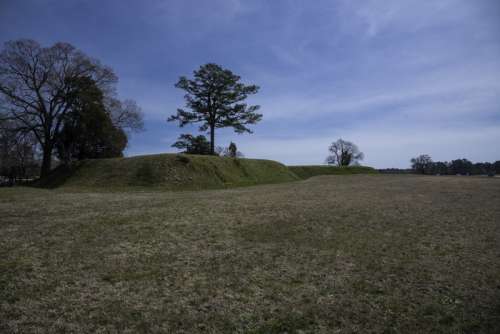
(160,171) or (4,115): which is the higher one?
(4,115)

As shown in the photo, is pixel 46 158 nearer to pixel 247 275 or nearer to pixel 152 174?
pixel 152 174

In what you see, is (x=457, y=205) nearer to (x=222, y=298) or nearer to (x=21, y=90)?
(x=222, y=298)

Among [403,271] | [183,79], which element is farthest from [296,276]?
[183,79]

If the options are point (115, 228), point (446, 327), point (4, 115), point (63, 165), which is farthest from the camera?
point (63, 165)

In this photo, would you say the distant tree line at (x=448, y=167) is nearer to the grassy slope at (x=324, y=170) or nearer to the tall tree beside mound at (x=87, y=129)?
the grassy slope at (x=324, y=170)

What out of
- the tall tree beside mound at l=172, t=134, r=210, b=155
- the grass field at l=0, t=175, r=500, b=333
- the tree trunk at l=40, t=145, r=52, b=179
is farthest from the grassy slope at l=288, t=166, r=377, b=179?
the grass field at l=0, t=175, r=500, b=333

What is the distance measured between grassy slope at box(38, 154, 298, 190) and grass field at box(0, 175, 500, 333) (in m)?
11.7

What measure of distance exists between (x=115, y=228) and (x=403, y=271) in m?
7.61

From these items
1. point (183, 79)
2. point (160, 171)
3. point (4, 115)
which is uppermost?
point (183, 79)

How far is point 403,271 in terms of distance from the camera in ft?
15.8

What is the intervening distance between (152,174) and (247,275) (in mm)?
18968

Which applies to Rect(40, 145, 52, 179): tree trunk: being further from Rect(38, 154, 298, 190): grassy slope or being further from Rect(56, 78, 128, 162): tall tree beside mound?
Rect(38, 154, 298, 190): grassy slope

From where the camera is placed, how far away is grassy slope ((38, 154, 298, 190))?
20.6 meters

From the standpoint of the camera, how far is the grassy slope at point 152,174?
20609 mm
